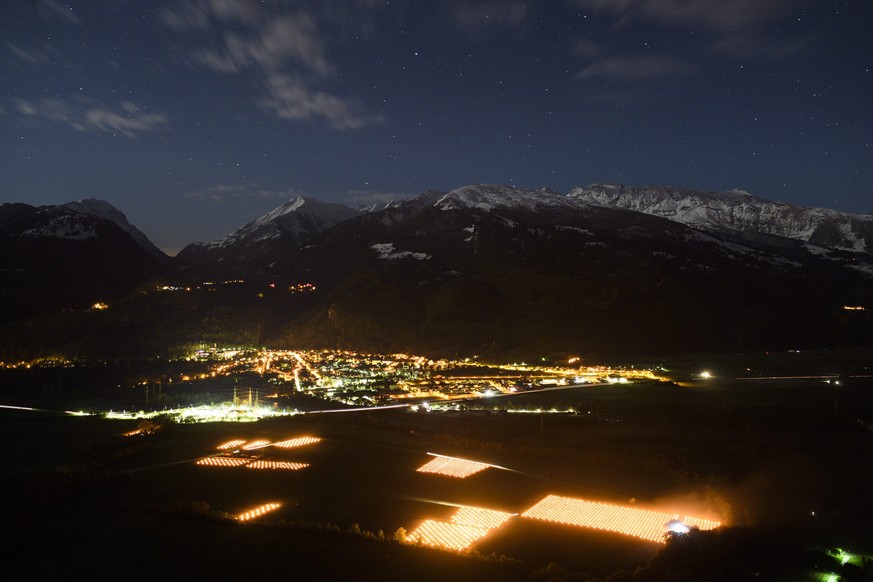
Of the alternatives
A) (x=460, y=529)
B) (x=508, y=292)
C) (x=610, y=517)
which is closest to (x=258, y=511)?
(x=460, y=529)

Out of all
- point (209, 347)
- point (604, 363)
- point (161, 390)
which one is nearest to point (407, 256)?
point (209, 347)

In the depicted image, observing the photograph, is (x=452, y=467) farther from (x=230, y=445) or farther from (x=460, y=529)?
(x=230, y=445)

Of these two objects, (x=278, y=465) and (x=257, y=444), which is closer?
(x=278, y=465)

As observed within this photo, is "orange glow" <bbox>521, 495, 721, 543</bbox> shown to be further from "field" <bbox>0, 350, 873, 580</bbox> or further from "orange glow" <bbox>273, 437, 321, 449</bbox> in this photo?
"orange glow" <bbox>273, 437, 321, 449</bbox>

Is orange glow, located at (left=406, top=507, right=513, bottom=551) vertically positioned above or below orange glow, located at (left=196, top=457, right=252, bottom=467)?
below

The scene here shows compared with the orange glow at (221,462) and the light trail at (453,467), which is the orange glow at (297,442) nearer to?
the orange glow at (221,462)

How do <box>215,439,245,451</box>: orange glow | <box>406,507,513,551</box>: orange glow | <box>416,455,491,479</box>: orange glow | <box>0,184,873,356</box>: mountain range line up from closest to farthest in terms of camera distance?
<box>406,507,513,551</box>: orange glow < <box>416,455,491,479</box>: orange glow < <box>215,439,245,451</box>: orange glow < <box>0,184,873,356</box>: mountain range

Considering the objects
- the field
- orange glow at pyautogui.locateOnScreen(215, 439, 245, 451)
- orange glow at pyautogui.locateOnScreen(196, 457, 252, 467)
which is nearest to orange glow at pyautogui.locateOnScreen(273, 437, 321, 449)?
the field

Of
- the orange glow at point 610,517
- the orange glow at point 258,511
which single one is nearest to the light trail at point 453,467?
the orange glow at point 610,517
